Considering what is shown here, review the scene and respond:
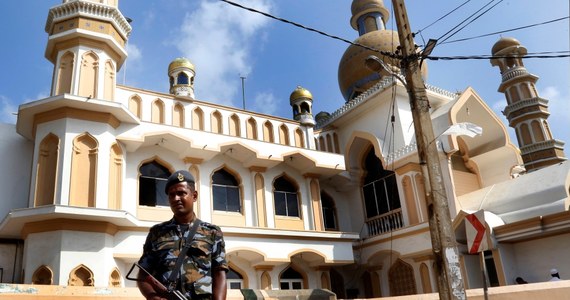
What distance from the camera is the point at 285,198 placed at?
46.8 feet

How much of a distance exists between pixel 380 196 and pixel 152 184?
735cm

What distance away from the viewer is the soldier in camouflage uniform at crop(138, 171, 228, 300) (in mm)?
2547

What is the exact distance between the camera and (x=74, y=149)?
10.4 meters

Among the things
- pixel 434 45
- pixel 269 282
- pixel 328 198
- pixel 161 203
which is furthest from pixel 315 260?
pixel 434 45

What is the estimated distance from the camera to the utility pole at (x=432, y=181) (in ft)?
19.5

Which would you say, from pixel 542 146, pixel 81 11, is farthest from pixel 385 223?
pixel 542 146

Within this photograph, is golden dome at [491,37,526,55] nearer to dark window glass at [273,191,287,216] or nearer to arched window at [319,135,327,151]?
arched window at [319,135,327,151]

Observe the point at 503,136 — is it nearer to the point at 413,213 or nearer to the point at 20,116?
the point at 413,213

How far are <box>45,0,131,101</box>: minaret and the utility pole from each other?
24.8 ft

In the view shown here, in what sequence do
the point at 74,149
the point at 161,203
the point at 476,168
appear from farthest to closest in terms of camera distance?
the point at 476,168 → the point at 161,203 → the point at 74,149

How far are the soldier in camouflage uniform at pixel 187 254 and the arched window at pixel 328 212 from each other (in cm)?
1329

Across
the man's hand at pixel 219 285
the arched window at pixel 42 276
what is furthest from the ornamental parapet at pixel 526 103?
the man's hand at pixel 219 285

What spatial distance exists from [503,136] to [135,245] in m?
12.1

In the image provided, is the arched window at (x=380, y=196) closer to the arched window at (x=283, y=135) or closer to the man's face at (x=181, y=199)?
the arched window at (x=283, y=135)
